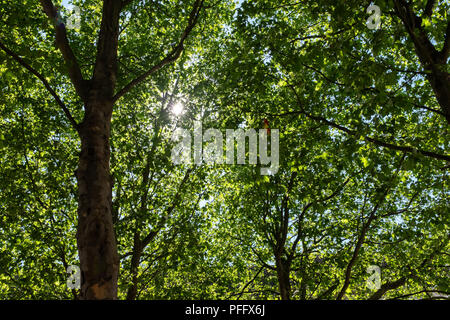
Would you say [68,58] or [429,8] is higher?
[429,8]

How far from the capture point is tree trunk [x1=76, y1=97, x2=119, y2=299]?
10.9ft

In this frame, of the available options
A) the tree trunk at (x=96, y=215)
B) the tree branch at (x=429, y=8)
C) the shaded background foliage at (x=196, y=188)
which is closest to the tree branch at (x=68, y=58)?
the tree trunk at (x=96, y=215)

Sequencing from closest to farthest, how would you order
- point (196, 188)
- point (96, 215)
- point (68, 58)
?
1. point (96, 215)
2. point (68, 58)
3. point (196, 188)

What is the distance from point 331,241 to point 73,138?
11.1 meters

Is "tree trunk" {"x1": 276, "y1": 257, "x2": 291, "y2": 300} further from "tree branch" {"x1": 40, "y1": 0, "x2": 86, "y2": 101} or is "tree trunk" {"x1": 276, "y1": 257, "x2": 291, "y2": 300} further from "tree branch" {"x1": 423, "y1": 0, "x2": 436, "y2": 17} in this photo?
"tree branch" {"x1": 40, "y1": 0, "x2": 86, "y2": 101}

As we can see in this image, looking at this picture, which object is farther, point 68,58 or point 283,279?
point 283,279

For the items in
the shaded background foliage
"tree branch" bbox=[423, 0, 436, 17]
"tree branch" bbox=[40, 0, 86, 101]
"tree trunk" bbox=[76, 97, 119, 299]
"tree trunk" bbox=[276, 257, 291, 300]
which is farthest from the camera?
"tree trunk" bbox=[276, 257, 291, 300]

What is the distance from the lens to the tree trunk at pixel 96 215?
3.33 metres

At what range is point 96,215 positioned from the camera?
3646mm

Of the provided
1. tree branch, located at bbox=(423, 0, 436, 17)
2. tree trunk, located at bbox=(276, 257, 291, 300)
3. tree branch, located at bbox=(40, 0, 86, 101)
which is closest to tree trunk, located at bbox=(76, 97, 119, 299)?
tree branch, located at bbox=(40, 0, 86, 101)

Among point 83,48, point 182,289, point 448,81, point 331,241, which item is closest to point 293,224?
point 331,241

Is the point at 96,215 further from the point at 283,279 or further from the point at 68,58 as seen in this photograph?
the point at 283,279

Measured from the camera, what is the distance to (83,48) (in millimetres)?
10867

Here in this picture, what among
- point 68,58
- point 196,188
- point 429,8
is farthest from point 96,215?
point 196,188
